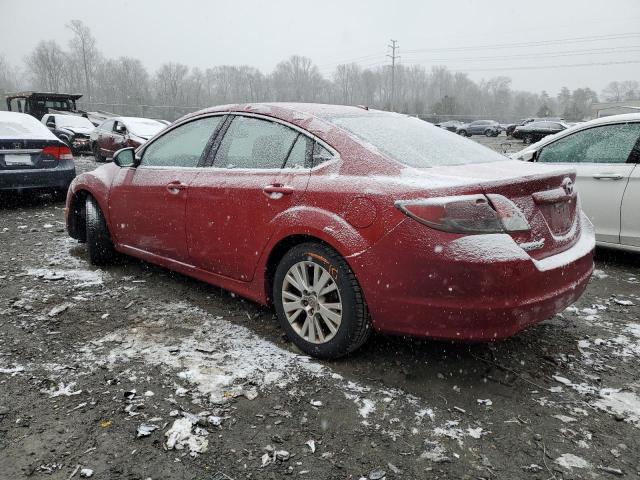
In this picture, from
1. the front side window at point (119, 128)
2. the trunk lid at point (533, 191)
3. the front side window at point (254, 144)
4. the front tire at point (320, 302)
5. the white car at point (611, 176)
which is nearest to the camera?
the trunk lid at point (533, 191)

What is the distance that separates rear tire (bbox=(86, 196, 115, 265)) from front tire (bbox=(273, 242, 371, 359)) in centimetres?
228

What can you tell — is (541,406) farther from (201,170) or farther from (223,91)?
(223,91)

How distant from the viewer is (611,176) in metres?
4.62

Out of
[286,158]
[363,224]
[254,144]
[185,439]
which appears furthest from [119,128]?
[185,439]

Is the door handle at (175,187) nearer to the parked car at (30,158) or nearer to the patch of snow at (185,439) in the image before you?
the patch of snow at (185,439)

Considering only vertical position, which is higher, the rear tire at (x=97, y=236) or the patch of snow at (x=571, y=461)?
the rear tire at (x=97, y=236)

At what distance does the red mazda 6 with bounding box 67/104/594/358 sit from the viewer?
2.43m

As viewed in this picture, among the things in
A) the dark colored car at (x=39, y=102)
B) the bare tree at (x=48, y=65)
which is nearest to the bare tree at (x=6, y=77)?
the bare tree at (x=48, y=65)

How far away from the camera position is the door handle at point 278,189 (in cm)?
299

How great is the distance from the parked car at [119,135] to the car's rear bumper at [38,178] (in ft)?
19.8

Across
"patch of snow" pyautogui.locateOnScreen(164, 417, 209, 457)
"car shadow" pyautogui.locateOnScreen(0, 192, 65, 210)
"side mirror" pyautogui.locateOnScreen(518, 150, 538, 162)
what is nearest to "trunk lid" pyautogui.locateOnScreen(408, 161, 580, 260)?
"patch of snow" pyautogui.locateOnScreen(164, 417, 209, 457)

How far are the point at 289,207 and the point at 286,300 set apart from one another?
0.58 meters

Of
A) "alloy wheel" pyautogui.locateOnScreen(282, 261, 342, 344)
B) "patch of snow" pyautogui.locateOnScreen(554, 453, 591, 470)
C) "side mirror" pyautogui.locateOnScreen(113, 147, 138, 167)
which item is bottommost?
"patch of snow" pyautogui.locateOnScreen(554, 453, 591, 470)

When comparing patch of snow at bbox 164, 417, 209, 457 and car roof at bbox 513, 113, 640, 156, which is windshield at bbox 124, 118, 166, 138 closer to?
car roof at bbox 513, 113, 640, 156
